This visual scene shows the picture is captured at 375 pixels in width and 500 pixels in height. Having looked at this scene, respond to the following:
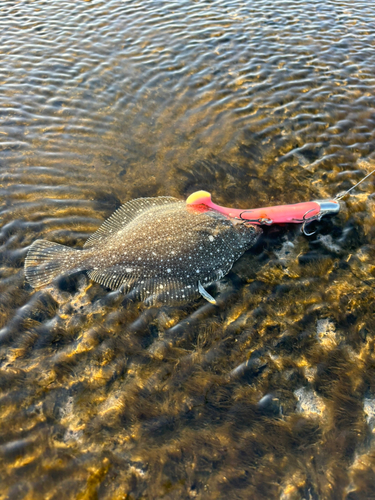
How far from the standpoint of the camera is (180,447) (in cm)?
349

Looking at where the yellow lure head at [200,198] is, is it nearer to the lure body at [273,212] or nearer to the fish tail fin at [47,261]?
the lure body at [273,212]

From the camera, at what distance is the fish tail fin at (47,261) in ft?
15.6

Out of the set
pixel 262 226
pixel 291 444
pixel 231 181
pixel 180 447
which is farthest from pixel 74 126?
pixel 291 444

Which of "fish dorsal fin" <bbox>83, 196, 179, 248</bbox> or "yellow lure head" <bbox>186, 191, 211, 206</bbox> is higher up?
"yellow lure head" <bbox>186, 191, 211, 206</bbox>

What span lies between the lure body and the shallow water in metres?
0.33

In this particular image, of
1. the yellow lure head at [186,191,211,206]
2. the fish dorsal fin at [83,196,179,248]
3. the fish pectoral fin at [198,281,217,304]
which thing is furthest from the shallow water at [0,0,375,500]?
the yellow lure head at [186,191,211,206]

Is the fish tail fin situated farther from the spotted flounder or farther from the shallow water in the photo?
the shallow water

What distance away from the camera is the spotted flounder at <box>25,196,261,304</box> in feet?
15.6

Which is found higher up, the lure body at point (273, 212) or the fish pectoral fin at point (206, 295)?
the lure body at point (273, 212)

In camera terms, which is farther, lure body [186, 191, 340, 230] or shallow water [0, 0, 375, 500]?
lure body [186, 191, 340, 230]

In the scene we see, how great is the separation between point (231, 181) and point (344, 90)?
495 centimetres

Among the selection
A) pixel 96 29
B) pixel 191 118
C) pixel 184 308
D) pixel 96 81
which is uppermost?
pixel 96 29

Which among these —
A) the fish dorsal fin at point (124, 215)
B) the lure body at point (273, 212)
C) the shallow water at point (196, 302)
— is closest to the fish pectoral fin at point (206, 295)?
the shallow water at point (196, 302)

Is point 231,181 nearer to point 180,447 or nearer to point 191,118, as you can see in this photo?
point 191,118
